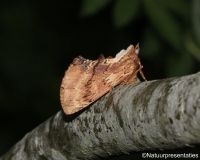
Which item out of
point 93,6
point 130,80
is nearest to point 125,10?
point 93,6

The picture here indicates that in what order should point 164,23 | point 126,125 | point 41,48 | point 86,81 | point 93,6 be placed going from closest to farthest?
point 126,125
point 86,81
point 93,6
point 164,23
point 41,48

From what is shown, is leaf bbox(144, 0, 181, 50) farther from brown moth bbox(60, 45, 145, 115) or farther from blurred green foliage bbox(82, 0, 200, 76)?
brown moth bbox(60, 45, 145, 115)

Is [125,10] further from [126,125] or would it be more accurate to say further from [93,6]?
[126,125]

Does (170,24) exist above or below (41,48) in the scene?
below

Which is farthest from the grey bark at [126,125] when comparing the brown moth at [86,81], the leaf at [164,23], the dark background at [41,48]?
the dark background at [41,48]

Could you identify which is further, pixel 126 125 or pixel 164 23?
pixel 164 23

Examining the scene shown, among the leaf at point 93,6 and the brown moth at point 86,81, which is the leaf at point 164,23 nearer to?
the leaf at point 93,6
